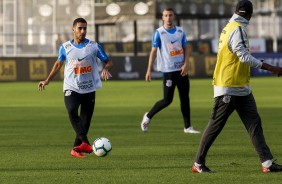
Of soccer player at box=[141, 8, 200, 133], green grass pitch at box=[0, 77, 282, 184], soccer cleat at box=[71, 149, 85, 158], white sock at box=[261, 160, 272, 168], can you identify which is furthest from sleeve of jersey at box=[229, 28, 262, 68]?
soccer player at box=[141, 8, 200, 133]

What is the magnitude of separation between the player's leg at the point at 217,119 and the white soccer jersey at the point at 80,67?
9.77 feet

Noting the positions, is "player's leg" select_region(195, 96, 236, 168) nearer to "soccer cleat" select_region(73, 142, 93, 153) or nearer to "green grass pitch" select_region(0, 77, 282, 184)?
"green grass pitch" select_region(0, 77, 282, 184)

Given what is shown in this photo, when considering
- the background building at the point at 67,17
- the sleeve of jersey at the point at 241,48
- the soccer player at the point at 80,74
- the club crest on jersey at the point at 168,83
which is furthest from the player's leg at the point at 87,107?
the background building at the point at 67,17

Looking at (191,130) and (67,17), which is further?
(67,17)

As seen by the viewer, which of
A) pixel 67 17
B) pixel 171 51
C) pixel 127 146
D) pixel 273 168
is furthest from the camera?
pixel 67 17

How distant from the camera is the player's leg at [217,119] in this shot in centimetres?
1232

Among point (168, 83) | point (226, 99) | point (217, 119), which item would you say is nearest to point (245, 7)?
point (226, 99)

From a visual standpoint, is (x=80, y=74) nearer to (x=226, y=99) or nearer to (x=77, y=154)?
(x=77, y=154)

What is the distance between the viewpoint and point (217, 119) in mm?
12367

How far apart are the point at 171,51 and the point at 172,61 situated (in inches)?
9.2

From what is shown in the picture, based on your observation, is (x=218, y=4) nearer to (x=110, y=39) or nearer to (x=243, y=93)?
(x=110, y=39)

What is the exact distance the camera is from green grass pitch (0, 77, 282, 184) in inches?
482

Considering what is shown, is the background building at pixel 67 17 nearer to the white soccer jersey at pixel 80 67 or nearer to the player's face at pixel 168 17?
the player's face at pixel 168 17

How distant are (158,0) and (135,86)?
13523 millimetres
